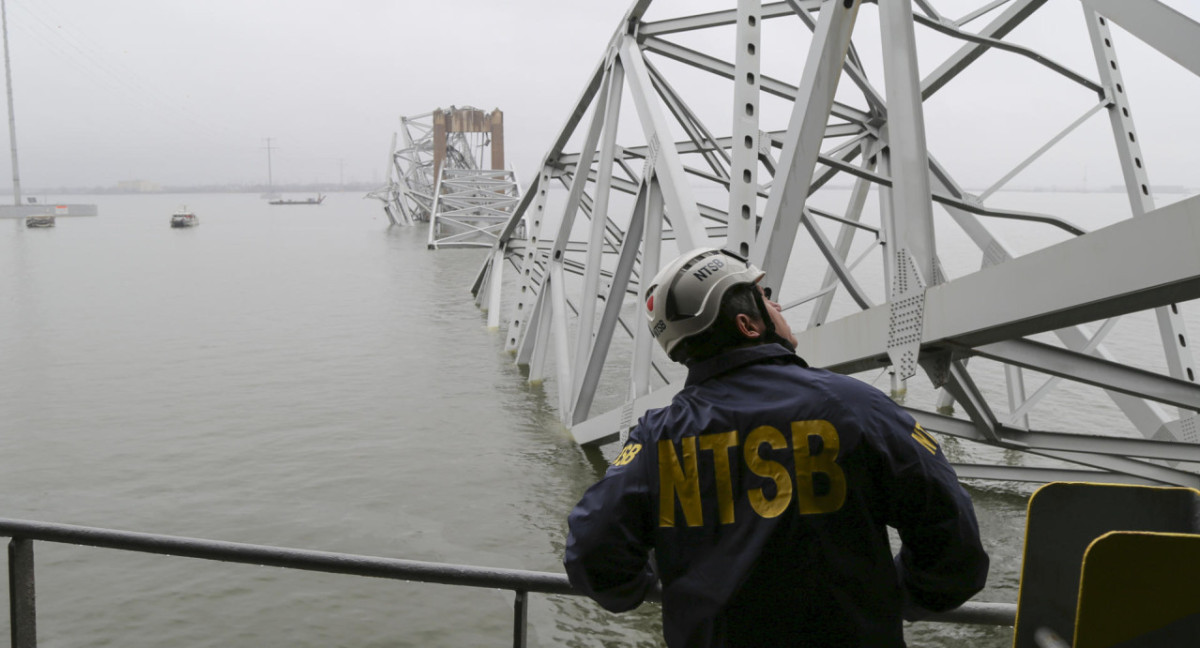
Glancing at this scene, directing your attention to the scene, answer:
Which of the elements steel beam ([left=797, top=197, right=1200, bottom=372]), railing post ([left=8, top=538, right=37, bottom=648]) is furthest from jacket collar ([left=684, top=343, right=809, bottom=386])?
railing post ([left=8, top=538, right=37, bottom=648])

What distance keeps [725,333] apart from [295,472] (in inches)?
436

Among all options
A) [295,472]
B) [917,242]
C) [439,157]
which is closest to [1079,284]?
[917,242]

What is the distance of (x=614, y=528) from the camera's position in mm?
2189

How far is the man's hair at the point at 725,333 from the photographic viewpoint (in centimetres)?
227

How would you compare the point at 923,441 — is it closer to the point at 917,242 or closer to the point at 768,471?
the point at 768,471

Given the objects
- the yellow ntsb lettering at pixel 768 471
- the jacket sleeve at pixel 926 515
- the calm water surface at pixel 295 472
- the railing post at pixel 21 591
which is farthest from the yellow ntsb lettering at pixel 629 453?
the calm water surface at pixel 295 472

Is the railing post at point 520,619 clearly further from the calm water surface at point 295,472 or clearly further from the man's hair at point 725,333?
the calm water surface at point 295,472

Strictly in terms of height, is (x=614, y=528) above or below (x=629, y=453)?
below

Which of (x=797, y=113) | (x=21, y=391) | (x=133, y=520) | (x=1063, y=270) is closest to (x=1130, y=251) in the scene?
(x=1063, y=270)

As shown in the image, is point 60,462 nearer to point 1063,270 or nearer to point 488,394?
point 488,394

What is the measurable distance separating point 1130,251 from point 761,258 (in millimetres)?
3385

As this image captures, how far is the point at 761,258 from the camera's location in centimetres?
698

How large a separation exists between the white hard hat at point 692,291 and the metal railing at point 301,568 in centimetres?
69

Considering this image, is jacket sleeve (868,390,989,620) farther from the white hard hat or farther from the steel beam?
the steel beam
